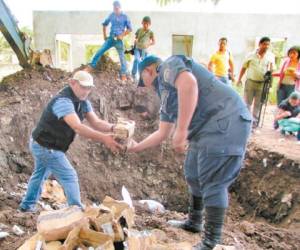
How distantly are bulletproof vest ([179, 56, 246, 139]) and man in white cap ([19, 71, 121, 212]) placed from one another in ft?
3.16

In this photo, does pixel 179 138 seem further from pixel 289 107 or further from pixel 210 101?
pixel 289 107

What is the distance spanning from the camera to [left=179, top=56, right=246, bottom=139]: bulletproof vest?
8.00 feet

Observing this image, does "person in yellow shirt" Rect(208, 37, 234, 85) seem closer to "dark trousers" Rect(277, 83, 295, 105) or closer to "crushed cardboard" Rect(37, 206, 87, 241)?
"dark trousers" Rect(277, 83, 295, 105)

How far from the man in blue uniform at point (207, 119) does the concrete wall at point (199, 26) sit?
11455 millimetres

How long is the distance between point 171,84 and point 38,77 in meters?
6.12

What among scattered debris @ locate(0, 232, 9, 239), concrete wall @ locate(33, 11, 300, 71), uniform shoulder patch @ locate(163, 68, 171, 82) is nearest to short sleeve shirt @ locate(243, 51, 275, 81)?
uniform shoulder patch @ locate(163, 68, 171, 82)

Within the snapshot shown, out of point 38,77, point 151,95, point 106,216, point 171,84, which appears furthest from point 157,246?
point 38,77

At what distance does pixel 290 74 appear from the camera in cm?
681

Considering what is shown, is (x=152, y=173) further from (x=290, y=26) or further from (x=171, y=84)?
(x=290, y=26)

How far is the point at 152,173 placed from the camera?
642 cm

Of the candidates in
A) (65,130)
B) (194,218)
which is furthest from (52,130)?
(194,218)

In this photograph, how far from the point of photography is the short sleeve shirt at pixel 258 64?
6.78 m

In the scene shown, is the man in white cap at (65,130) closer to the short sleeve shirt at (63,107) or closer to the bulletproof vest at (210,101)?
the short sleeve shirt at (63,107)

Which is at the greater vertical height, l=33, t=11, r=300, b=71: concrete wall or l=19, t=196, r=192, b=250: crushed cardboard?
l=33, t=11, r=300, b=71: concrete wall
